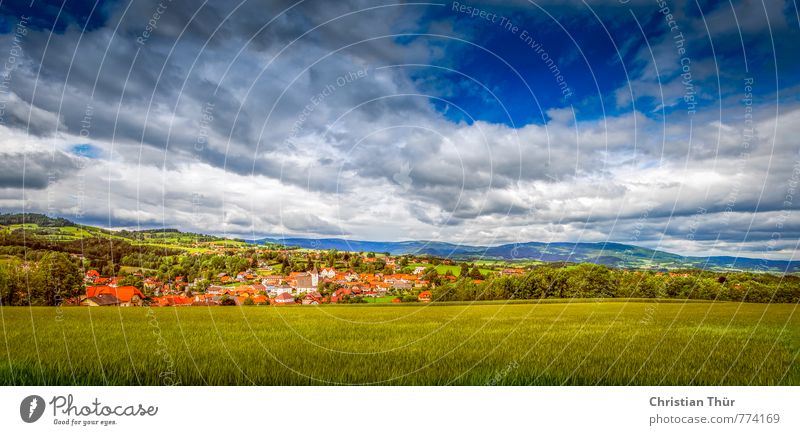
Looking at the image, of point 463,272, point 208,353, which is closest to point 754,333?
point 463,272

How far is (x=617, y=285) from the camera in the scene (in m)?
31.2

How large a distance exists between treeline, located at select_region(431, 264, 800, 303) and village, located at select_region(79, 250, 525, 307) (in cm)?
290

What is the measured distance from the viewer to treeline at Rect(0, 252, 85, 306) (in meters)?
15.1

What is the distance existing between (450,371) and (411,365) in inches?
36.3

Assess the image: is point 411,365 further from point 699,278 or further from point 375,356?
point 699,278

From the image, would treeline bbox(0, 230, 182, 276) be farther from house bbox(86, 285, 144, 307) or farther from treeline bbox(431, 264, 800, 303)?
treeline bbox(431, 264, 800, 303)

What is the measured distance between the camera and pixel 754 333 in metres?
13.5

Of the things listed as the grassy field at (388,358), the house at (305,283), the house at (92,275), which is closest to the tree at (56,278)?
the house at (92,275)

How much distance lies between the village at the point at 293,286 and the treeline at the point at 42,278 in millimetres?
842

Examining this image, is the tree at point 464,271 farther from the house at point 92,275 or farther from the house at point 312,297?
the house at point 92,275

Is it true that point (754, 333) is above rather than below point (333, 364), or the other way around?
below

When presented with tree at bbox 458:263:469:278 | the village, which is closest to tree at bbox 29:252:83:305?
the village

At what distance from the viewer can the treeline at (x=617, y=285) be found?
23891mm

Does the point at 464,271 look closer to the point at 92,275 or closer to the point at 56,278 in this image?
the point at 92,275
